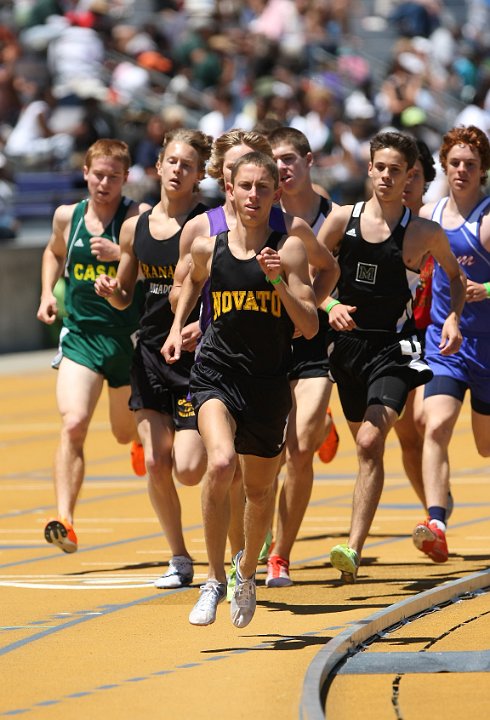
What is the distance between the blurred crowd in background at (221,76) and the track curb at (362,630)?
14.5 meters

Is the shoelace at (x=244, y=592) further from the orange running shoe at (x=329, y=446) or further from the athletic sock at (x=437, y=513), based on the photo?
the orange running shoe at (x=329, y=446)

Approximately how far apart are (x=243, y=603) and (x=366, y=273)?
8.09ft

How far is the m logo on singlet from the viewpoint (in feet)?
32.0

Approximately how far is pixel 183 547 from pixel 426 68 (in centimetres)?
2164

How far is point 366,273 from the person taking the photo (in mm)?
9781

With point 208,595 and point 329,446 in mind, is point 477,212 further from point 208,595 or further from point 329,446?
point 208,595

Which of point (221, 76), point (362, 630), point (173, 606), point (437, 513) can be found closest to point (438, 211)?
point (437, 513)

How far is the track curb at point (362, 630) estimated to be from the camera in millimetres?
6465

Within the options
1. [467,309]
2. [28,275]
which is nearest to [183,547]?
[467,309]

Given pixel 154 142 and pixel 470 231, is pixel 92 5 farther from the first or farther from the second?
pixel 470 231

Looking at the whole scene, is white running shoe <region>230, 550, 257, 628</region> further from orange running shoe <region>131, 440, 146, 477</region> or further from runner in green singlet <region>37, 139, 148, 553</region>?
orange running shoe <region>131, 440, 146, 477</region>

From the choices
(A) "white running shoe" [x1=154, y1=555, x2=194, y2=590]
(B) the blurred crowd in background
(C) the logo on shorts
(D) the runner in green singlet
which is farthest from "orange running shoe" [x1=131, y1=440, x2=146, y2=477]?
(B) the blurred crowd in background

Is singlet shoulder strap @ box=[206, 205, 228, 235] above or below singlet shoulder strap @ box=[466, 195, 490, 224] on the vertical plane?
above

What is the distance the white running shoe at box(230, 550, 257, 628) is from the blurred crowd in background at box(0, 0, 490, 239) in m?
15.3
